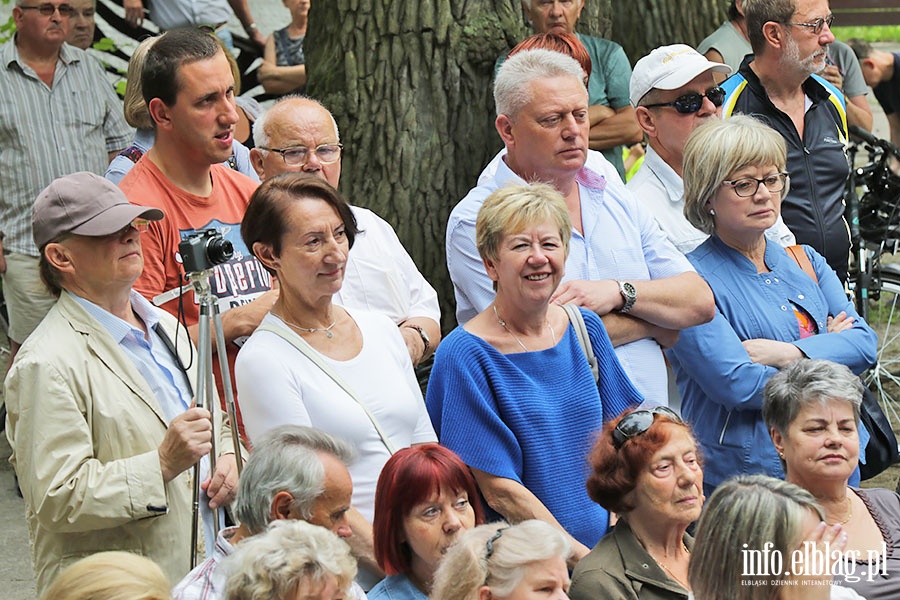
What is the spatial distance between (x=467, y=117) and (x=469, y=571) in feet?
10.2

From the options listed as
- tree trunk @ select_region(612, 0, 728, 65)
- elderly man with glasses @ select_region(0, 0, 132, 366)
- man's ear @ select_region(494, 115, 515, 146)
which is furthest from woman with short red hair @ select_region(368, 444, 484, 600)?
tree trunk @ select_region(612, 0, 728, 65)

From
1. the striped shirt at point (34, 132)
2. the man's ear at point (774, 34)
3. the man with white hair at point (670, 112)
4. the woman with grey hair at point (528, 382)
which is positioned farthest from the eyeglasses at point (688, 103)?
the striped shirt at point (34, 132)

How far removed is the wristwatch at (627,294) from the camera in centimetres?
410

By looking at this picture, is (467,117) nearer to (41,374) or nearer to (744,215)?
(744,215)

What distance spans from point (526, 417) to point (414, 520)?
50 cm

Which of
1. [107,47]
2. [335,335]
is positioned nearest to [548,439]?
[335,335]

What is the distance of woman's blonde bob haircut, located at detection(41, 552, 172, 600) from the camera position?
2.78 metres

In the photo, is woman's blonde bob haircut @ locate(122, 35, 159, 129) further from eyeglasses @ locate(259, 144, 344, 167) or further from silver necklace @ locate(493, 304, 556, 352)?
silver necklace @ locate(493, 304, 556, 352)

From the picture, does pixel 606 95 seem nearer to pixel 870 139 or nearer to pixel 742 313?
pixel 870 139

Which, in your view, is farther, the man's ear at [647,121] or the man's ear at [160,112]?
the man's ear at [647,121]

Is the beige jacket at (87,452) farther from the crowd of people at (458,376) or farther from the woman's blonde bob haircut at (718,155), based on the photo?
the woman's blonde bob haircut at (718,155)

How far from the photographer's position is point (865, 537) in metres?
3.88

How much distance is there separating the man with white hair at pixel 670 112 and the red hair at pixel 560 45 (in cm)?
31

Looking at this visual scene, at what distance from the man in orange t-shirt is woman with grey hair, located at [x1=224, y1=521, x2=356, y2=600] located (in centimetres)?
131
